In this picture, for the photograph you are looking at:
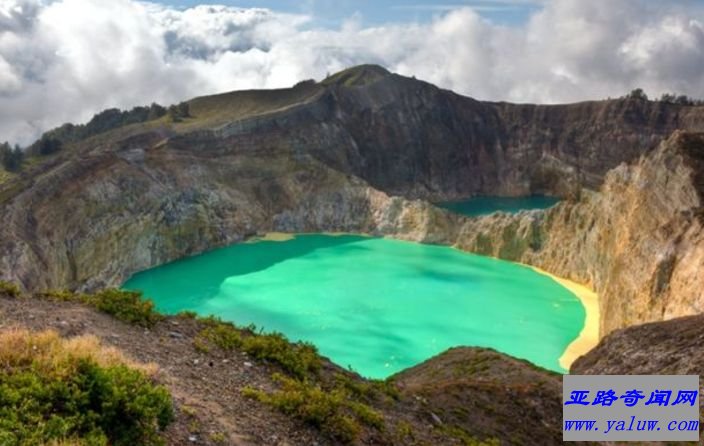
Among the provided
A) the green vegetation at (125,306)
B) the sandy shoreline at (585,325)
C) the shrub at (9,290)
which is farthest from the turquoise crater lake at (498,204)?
the shrub at (9,290)

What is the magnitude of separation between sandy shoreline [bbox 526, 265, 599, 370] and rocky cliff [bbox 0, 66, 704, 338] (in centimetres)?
135

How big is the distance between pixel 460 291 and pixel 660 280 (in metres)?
22.0

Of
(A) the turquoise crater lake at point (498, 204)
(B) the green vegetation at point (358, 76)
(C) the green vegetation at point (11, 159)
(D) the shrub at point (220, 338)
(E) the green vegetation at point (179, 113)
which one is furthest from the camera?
(B) the green vegetation at point (358, 76)

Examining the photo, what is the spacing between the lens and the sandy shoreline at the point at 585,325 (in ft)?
121

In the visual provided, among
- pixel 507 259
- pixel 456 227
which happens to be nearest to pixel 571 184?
pixel 456 227

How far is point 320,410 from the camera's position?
9.77 meters

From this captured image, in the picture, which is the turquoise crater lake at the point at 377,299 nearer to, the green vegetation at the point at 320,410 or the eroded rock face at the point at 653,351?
the eroded rock face at the point at 653,351

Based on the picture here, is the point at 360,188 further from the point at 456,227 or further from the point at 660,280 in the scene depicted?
the point at 660,280

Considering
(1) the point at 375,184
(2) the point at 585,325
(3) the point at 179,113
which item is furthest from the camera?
(1) the point at 375,184

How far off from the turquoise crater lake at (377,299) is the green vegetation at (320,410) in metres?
22.6

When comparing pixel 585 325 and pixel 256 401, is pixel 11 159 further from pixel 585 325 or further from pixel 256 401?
pixel 256 401

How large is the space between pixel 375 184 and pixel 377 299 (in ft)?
196

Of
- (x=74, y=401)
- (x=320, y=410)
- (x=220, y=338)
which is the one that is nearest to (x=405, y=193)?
(x=220, y=338)

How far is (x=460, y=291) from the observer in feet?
172
